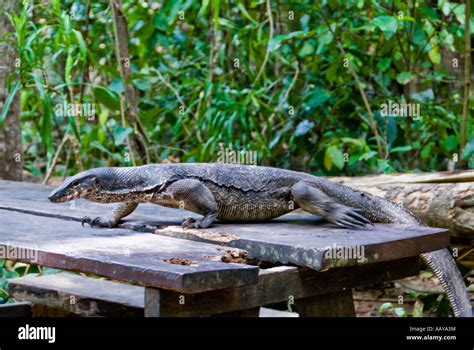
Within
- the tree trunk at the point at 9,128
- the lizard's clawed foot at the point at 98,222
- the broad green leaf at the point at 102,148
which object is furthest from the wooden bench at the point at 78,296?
the broad green leaf at the point at 102,148

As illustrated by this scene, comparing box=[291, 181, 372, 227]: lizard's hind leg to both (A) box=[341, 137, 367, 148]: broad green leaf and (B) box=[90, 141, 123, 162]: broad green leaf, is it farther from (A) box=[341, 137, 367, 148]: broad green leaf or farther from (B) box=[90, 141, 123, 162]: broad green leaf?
(B) box=[90, 141, 123, 162]: broad green leaf

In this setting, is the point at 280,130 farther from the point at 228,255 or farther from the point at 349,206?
the point at 228,255

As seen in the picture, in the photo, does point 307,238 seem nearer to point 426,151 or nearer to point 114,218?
point 114,218

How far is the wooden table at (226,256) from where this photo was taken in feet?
8.11

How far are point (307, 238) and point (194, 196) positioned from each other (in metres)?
A: 0.56

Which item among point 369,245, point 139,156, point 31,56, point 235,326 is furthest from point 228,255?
point 139,156

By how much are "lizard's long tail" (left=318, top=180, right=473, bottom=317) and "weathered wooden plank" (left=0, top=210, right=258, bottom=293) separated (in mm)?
771

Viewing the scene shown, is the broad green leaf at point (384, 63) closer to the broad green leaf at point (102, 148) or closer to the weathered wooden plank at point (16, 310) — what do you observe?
the broad green leaf at point (102, 148)

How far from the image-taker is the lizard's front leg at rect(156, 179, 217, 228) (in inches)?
130

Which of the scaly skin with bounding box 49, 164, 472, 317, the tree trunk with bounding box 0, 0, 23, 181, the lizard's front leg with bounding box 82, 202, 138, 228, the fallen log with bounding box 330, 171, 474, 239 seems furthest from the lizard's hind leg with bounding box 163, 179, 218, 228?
the tree trunk with bounding box 0, 0, 23, 181

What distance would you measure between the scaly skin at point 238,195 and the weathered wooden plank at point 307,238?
7cm

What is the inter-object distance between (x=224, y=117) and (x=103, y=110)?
1271 millimetres

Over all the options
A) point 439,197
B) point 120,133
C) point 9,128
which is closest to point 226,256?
point 439,197

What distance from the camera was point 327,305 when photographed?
318cm
